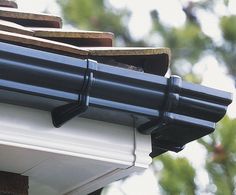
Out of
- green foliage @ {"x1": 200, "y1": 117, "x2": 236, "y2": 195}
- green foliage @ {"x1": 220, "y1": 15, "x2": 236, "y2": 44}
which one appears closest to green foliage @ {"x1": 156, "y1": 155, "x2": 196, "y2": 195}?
green foliage @ {"x1": 200, "y1": 117, "x2": 236, "y2": 195}

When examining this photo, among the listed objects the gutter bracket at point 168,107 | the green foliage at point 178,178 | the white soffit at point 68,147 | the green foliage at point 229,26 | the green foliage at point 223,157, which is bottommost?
the green foliage at point 178,178

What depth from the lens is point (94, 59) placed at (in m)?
2.04

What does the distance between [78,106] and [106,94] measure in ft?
0.32

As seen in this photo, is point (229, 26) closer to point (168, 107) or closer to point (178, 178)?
point (178, 178)

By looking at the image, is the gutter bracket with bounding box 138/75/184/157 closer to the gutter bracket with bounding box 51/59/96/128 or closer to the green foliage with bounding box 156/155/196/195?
the gutter bracket with bounding box 51/59/96/128

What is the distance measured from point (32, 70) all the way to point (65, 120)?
0.21m

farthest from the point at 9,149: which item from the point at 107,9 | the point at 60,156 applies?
the point at 107,9

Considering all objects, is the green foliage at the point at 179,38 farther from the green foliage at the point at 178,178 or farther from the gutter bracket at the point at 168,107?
the gutter bracket at the point at 168,107

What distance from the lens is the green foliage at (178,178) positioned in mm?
4438

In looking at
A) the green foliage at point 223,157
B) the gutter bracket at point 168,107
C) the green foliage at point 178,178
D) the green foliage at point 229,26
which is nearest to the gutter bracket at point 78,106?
the gutter bracket at point 168,107

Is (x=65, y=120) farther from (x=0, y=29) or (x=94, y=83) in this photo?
(x=0, y=29)

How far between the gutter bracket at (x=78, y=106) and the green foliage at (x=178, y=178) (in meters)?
2.62

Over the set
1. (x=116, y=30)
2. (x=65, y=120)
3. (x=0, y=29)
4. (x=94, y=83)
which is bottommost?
(x=116, y=30)

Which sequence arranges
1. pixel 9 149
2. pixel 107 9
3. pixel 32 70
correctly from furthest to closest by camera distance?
pixel 107 9 < pixel 9 149 < pixel 32 70
